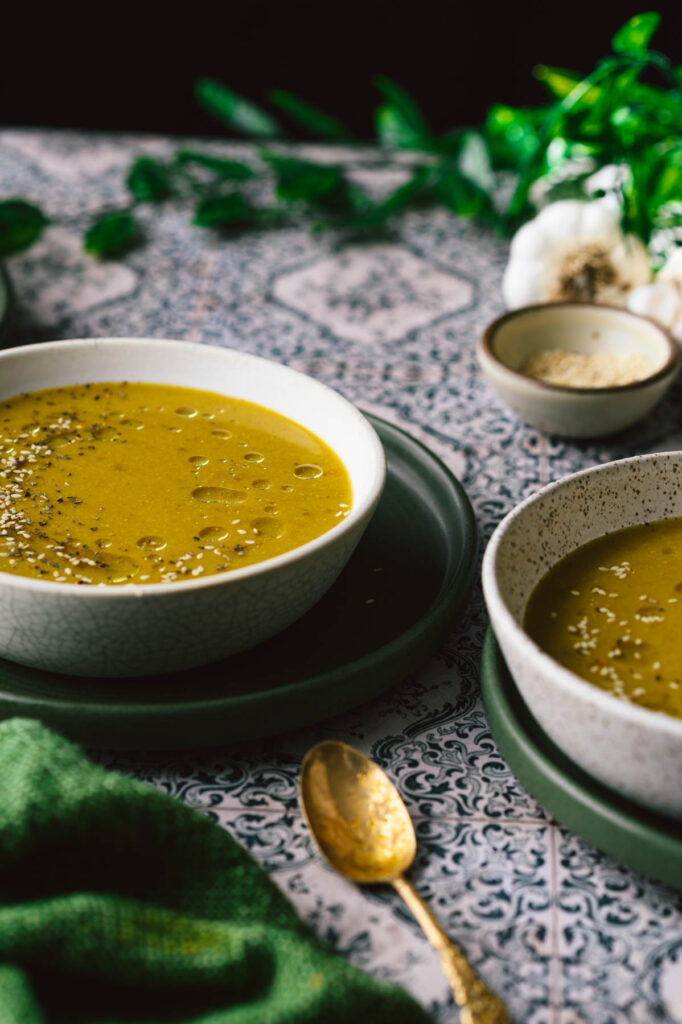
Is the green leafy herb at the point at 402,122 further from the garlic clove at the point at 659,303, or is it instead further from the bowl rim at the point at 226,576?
the bowl rim at the point at 226,576

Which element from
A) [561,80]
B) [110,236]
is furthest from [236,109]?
[561,80]

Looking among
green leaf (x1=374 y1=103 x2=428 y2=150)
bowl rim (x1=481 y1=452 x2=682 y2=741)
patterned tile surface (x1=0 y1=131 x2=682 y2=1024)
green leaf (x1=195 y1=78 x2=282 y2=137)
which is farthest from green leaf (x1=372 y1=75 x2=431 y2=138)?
bowl rim (x1=481 y1=452 x2=682 y2=741)

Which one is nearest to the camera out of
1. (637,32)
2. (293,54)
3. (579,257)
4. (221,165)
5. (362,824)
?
(362,824)

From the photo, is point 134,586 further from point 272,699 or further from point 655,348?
point 655,348

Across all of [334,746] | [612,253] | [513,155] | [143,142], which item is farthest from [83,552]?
[143,142]

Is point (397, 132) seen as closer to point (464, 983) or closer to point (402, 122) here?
point (402, 122)
